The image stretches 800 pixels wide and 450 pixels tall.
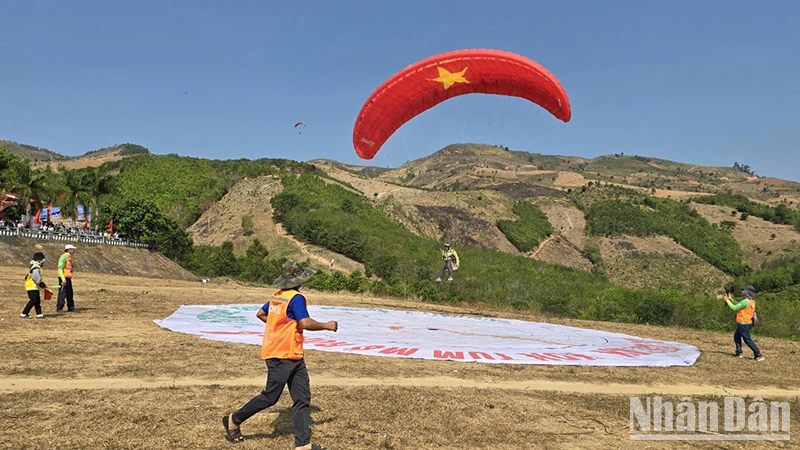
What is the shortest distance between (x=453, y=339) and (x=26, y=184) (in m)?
50.1

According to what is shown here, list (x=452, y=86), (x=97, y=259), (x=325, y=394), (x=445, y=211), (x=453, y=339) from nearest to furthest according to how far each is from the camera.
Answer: (x=325, y=394) → (x=453, y=339) → (x=452, y=86) → (x=97, y=259) → (x=445, y=211)

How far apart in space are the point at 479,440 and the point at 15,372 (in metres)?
7.01

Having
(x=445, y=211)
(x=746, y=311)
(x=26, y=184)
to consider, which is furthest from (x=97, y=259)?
(x=445, y=211)

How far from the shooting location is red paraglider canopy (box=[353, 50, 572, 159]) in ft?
53.1

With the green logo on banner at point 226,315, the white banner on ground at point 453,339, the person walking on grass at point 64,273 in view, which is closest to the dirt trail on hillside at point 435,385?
the white banner on ground at point 453,339

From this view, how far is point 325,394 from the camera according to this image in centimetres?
782

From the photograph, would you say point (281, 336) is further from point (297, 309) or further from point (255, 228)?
point (255, 228)

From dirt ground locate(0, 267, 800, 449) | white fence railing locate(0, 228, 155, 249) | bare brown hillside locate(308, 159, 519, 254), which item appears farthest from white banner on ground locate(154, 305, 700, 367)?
bare brown hillside locate(308, 159, 519, 254)

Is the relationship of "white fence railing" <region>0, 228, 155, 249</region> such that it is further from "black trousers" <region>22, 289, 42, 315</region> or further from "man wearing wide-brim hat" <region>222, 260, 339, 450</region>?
"man wearing wide-brim hat" <region>222, 260, 339, 450</region>

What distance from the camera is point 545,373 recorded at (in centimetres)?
1055

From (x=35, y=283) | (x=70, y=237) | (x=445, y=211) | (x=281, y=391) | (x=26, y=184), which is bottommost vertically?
(x=281, y=391)

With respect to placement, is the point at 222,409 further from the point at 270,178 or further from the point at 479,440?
the point at 270,178

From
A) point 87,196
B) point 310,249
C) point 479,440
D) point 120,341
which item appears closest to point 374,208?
point 310,249

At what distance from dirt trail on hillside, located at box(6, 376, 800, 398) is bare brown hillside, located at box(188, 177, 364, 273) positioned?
4873cm
